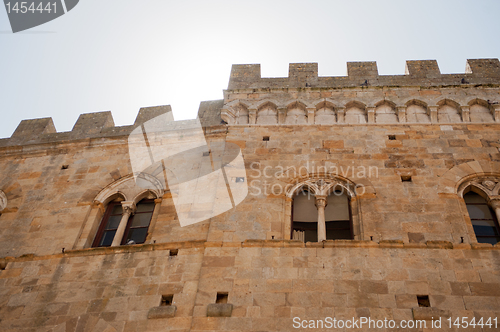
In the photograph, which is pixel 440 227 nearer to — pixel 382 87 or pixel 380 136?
pixel 380 136

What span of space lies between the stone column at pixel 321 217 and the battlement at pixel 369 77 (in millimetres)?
3375

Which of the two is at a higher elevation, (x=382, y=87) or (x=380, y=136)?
(x=382, y=87)

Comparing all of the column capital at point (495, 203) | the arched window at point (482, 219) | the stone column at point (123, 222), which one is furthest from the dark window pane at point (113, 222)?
the column capital at point (495, 203)

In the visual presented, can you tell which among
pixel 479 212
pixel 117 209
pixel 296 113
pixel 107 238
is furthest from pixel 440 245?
pixel 117 209

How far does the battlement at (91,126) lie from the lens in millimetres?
11078

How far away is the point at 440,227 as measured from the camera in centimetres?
777

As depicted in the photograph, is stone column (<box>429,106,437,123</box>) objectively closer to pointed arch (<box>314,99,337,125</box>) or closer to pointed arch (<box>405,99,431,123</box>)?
pointed arch (<box>405,99,431,123</box>)

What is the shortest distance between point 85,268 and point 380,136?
5.94 metres

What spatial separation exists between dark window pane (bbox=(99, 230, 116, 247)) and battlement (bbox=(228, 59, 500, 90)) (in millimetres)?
4322

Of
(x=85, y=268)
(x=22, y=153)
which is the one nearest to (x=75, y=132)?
(x=22, y=153)

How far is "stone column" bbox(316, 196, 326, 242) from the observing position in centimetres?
803

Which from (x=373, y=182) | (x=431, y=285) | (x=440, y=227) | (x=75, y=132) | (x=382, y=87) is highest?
(x=382, y=87)

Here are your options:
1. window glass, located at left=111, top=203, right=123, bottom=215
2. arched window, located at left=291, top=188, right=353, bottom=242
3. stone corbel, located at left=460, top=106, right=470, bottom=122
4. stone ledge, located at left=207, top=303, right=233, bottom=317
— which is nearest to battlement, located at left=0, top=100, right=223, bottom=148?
window glass, located at left=111, top=203, right=123, bottom=215

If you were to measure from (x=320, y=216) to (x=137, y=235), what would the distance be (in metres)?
3.30
